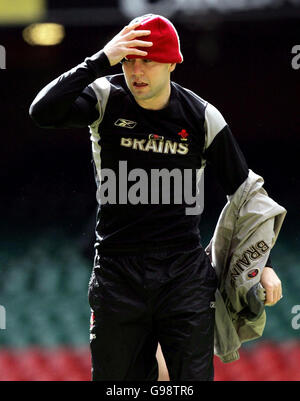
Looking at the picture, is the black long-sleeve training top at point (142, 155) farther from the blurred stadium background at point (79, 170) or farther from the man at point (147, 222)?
the blurred stadium background at point (79, 170)

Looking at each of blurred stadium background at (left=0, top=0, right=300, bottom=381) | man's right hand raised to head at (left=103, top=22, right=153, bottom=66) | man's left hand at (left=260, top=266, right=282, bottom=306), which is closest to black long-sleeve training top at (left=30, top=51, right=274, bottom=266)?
man's right hand raised to head at (left=103, top=22, right=153, bottom=66)

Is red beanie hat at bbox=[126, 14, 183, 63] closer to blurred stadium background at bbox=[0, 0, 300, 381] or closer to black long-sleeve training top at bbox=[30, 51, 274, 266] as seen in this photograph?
black long-sleeve training top at bbox=[30, 51, 274, 266]

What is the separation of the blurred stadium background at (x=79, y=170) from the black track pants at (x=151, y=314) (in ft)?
5.70

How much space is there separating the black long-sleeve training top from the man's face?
2.2 inches

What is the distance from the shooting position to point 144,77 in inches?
87.5

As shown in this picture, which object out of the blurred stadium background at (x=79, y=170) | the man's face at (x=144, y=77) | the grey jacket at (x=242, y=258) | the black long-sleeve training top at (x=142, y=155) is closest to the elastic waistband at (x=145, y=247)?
the black long-sleeve training top at (x=142, y=155)

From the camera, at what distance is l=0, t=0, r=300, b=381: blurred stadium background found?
13.5ft

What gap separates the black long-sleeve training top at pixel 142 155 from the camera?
2.27 metres

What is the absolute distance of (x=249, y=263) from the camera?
7.77 feet

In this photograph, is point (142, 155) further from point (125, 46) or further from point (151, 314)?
point (151, 314)

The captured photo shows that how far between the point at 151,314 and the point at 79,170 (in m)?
2.47
